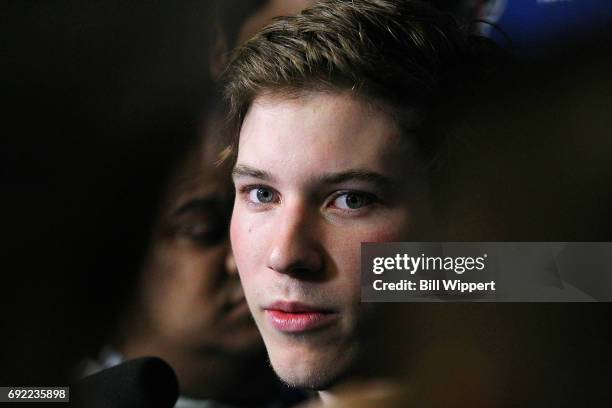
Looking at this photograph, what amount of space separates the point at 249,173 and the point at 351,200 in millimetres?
216

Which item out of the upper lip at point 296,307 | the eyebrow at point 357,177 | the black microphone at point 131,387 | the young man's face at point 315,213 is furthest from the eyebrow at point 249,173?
the black microphone at point 131,387

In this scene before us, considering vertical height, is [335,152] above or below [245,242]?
Result: above

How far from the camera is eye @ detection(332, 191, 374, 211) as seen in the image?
1401 mm

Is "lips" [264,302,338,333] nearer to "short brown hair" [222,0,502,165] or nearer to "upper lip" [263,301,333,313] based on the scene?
"upper lip" [263,301,333,313]

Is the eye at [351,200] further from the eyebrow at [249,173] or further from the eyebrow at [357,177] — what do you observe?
the eyebrow at [249,173]

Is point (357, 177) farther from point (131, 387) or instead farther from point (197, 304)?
point (131, 387)

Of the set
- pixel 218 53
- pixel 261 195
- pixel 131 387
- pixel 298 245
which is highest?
pixel 218 53

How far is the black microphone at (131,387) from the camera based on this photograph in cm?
143

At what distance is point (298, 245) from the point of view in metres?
1.40

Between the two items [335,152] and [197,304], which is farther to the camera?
[197,304]

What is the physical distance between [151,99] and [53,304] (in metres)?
0.49

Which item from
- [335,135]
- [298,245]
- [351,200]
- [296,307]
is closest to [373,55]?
[335,135]

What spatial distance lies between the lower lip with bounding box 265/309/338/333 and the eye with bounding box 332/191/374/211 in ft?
0.71

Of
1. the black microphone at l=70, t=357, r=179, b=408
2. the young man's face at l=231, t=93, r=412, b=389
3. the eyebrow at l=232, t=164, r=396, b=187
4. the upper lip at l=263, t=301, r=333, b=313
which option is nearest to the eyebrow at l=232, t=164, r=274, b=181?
the young man's face at l=231, t=93, r=412, b=389
